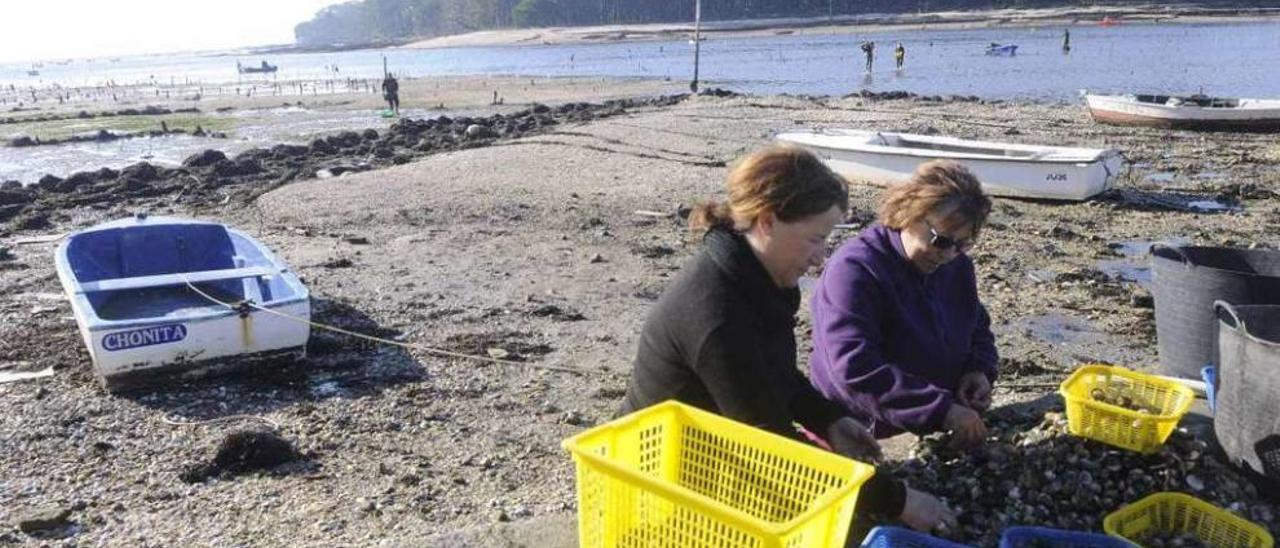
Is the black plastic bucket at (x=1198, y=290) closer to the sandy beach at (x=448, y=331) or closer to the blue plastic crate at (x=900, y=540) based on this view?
the sandy beach at (x=448, y=331)

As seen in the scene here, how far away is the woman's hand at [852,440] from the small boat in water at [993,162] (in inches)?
404

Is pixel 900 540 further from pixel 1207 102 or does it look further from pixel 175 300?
pixel 1207 102

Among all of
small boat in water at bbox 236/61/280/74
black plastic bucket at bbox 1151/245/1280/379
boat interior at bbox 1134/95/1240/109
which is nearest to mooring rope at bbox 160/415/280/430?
black plastic bucket at bbox 1151/245/1280/379

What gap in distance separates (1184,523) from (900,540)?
1.35 m

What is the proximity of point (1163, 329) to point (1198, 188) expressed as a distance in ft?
33.0

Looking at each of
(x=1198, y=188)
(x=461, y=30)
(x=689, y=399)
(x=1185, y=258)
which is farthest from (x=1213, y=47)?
(x=461, y=30)

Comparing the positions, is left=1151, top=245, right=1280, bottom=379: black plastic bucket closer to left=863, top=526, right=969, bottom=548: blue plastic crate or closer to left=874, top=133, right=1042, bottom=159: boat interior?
left=863, top=526, right=969, bottom=548: blue plastic crate

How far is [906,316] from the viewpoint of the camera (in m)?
4.08

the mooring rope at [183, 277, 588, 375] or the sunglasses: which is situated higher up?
the sunglasses

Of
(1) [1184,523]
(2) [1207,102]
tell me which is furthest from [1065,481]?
(2) [1207,102]

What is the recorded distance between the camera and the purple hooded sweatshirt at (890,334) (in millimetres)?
Result: 3879

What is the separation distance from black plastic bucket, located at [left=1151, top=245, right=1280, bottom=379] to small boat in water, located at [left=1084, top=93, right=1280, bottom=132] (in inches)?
665

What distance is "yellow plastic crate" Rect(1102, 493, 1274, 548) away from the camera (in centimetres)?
340

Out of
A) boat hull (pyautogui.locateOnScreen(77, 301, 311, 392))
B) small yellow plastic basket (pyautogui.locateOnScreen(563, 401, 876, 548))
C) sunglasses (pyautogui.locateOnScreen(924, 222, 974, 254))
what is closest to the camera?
small yellow plastic basket (pyautogui.locateOnScreen(563, 401, 876, 548))
